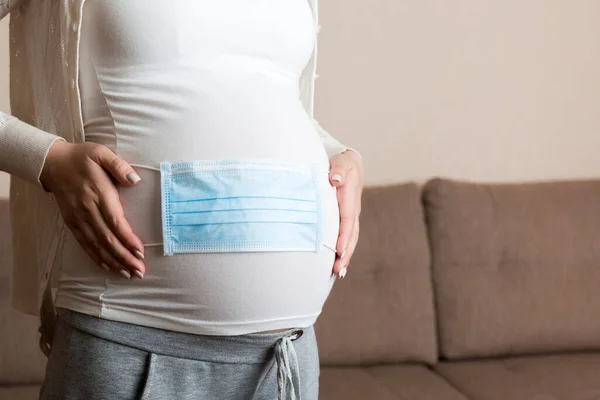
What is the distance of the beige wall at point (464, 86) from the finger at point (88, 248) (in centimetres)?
127

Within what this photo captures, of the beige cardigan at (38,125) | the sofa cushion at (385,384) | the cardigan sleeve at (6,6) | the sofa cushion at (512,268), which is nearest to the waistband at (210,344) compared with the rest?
the beige cardigan at (38,125)

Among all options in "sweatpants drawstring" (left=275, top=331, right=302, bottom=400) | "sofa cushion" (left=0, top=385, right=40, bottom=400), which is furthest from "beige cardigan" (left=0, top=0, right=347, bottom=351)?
"sofa cushion" (left=0, top=385, right=40, bottom=400)

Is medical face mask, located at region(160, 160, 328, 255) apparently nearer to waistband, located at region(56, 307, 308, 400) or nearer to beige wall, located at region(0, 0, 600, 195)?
waistband, located at region(56, 307, 308, 400)

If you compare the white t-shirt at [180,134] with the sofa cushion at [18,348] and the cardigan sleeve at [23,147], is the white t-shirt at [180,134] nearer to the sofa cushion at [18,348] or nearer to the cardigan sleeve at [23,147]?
the cardigan sleeve at [23,147]

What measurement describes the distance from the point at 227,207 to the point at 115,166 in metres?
0.12

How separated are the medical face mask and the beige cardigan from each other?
15cm

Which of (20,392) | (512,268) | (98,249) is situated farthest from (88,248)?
(512,268)

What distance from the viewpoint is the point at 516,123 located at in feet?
6.77

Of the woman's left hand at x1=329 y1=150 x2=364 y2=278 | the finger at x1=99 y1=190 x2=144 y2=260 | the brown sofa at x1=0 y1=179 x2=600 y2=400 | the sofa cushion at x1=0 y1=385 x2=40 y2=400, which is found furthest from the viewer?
the brown sofa at x1=0 y1=179 x2=600 y2=400

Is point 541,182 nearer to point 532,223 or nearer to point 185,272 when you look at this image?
point 532,223

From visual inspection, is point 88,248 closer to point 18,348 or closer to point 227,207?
point 227,207

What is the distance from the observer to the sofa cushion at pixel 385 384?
1552 mm

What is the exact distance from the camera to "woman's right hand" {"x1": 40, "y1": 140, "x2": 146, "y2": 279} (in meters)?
0.71

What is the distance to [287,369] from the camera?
0.78m
